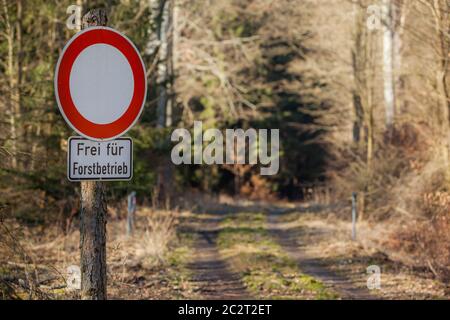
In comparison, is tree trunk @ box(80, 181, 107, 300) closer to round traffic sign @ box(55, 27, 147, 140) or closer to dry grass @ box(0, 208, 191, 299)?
round traffic sign @ box(55, 27, 147, 140)

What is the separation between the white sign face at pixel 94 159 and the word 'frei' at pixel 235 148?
2324cm

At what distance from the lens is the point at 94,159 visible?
4.74 meters

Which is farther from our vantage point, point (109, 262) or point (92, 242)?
point (109, 262)

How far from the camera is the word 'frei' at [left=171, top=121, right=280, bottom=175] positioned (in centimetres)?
3262

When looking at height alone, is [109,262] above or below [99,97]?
below

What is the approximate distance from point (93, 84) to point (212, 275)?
8793mm

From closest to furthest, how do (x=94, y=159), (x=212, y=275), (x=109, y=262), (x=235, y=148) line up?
(x=94, y=159), (x=109, y=262), (x=212, y=275), (x=235, y=148)

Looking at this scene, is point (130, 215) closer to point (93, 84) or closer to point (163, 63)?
point (163, 63)

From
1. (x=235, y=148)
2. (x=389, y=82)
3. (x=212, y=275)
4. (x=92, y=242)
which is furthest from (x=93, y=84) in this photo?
(x=235, y=148)

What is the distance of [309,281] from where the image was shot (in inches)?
476

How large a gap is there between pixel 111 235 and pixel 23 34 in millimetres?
4752

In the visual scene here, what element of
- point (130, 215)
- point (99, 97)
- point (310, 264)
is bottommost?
point (310, 264)

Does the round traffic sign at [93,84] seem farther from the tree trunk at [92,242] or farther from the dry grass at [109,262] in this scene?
the dry grass at [109,262]
